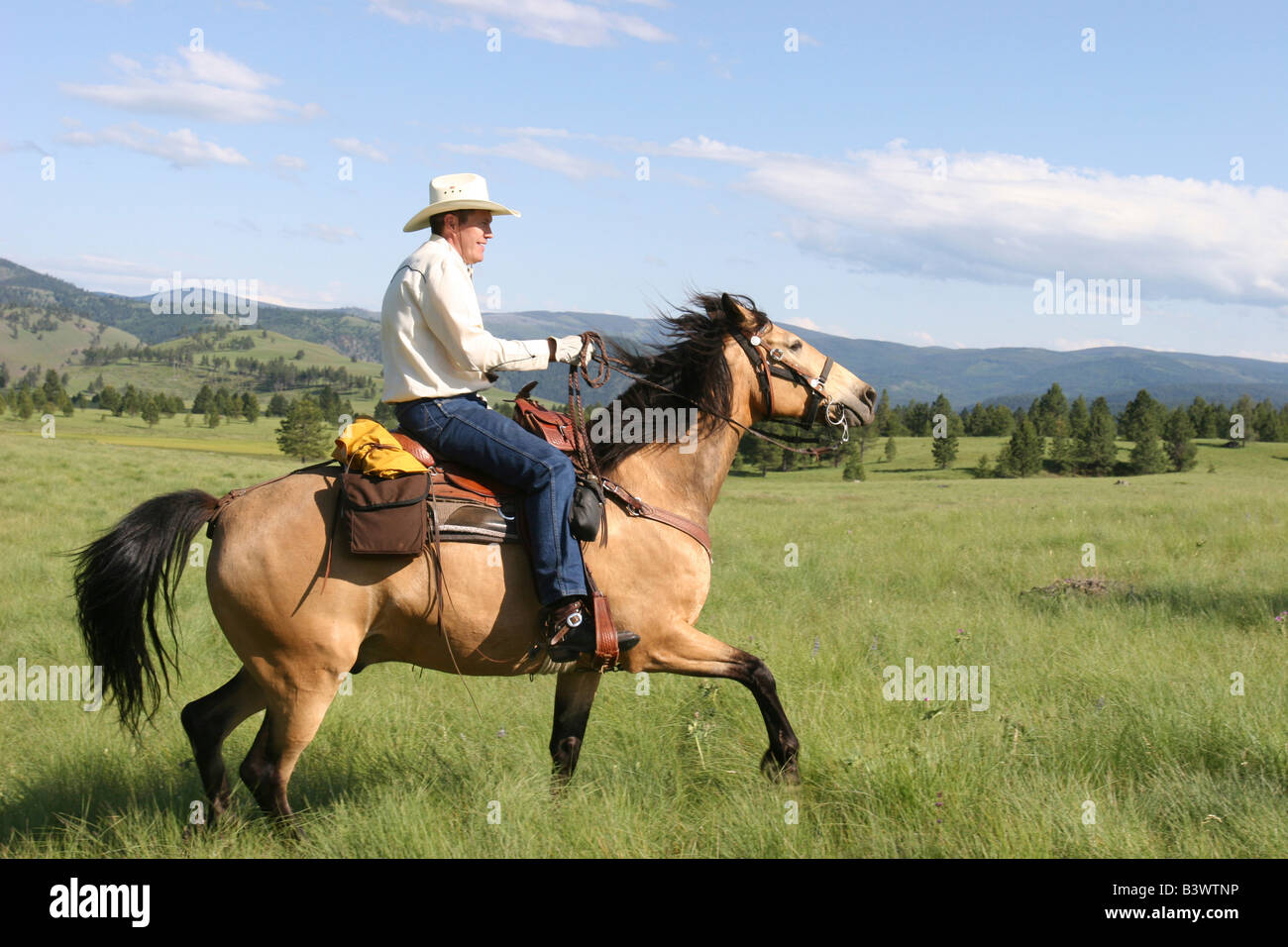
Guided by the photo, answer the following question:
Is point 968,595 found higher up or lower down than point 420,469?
lower down

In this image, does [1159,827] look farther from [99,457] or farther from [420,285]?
[99,457]

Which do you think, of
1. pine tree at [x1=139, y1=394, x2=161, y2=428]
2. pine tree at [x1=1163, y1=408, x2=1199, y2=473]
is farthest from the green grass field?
pine tree at [x1=139, y1=394, x2=161, y2=428]

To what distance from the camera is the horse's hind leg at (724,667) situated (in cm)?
499

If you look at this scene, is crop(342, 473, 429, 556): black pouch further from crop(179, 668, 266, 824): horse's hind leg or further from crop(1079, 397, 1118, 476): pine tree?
crop(1079, 397, 1118, 476): pine tree

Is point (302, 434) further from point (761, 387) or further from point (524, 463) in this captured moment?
point (524, 463)

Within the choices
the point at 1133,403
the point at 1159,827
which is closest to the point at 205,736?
the point at 1159,827

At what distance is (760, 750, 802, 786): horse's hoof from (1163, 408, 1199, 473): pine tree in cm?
9171

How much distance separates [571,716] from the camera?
5.47 m

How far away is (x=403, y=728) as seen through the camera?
6.31m

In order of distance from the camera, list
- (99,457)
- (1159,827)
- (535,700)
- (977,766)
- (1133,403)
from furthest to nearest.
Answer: (1133,403) → (99,457) → (535,700) → (977,766) → (1159,827)

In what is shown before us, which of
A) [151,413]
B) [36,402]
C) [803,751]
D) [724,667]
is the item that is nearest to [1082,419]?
[803,751]

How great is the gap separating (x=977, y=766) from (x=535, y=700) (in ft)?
11.0

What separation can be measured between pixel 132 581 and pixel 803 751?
12.8 feet
